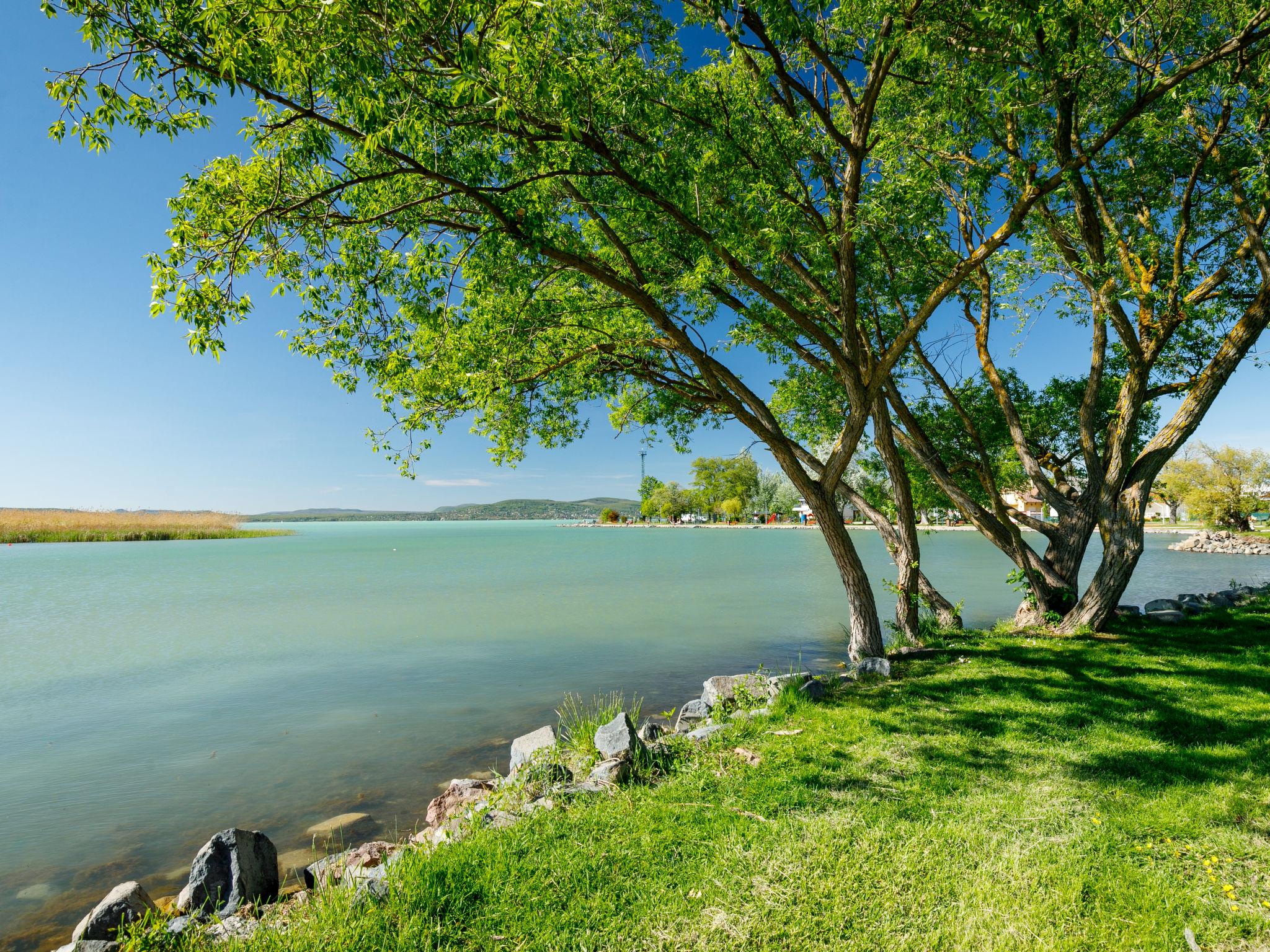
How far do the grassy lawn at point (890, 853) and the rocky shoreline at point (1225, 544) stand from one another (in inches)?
1390

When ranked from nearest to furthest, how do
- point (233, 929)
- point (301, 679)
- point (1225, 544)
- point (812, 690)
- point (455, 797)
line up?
point (233, 929) → point (455, 797) → point (812, 690) → point (301, 679) → point (1225, 544)

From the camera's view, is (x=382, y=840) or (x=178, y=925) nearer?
(x=178, y=925)

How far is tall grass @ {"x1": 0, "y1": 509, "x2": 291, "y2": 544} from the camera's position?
48.9 m

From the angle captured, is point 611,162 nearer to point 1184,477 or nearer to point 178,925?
point 178,925

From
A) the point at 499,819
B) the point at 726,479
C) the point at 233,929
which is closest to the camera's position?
the point at 233,929

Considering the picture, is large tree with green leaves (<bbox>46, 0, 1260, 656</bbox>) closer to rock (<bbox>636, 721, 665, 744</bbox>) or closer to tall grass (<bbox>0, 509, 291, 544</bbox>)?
rock (<bbox>636, 721, 665, 744</bbox>)

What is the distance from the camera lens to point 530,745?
235 inches

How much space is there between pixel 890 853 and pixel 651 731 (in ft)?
9.27

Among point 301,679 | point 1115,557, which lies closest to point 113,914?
point 301,679

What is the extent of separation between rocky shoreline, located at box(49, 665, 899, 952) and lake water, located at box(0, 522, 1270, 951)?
714 mm

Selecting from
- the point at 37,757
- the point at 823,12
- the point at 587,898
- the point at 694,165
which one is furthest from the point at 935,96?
the point at 37,757

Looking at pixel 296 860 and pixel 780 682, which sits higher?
pixel 780 682

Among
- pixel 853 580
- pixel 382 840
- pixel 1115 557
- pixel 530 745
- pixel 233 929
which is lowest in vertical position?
pixel 382 840

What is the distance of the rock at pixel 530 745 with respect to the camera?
563 centimetres
